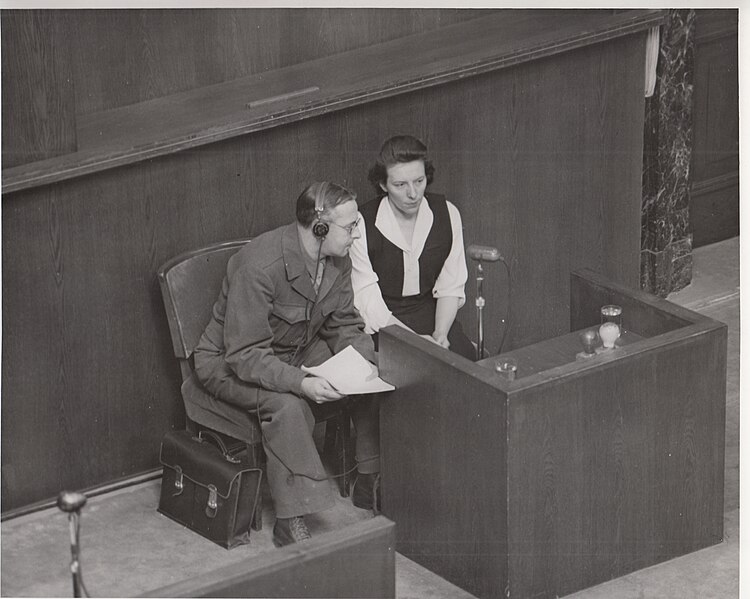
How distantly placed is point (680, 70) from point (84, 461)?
9.57 feet

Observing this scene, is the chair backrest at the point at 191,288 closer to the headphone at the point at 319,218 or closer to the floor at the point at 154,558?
the headphone at the point at 319,218

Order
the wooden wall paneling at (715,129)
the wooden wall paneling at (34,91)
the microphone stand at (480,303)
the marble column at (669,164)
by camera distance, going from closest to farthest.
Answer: the wooden wall paneling at (34,91) → the microphone stand at (480,303) → the marble column at (669,164) → the wooden wall paneling at (715,129)

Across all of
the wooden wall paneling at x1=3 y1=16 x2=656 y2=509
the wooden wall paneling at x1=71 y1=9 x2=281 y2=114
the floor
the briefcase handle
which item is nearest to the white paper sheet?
the briefcase handle

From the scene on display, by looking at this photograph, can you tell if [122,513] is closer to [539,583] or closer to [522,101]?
[539,583]

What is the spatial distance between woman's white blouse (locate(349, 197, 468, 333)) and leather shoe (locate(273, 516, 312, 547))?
0.72 metres

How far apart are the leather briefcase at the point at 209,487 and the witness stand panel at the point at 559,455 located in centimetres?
45

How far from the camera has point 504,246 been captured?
6.60m

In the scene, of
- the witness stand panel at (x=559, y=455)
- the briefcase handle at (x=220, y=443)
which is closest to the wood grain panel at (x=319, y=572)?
the witness stand panel at (x=559, y=455)

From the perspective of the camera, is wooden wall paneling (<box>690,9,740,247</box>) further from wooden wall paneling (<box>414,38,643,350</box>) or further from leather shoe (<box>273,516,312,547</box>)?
leather shoe (<box>273,516,312,547</box>)

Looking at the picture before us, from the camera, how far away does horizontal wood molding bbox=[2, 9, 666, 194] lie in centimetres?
554

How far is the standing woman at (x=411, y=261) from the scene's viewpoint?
578cm

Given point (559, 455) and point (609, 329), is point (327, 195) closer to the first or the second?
point (609, 329)

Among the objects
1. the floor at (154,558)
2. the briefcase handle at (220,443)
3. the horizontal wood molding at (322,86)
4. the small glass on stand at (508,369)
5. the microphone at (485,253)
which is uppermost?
the horizontal wood molding at (322,86)
